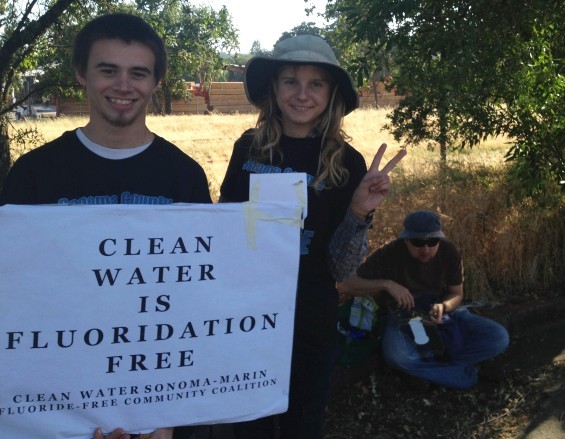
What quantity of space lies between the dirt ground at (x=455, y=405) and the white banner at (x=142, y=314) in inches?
75.9

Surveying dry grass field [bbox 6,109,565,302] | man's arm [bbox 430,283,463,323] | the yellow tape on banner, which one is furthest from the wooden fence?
the yellow tape on banner

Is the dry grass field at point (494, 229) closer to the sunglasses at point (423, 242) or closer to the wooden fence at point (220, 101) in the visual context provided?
the sunglasses at point (423, 242)

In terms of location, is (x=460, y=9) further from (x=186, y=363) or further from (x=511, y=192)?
(x=186, y=363)

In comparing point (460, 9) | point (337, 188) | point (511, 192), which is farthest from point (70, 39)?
point (511, 192)

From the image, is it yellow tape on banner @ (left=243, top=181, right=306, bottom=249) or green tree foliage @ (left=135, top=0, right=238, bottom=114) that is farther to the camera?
green tree foliage @ (left=135, top=0, right=238, bottom=114)

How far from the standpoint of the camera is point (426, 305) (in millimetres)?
4254

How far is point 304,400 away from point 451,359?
1799mm

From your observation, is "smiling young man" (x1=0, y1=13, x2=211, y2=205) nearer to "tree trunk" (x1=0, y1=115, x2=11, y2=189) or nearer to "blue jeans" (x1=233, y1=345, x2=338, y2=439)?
"blue jeans" (x1=233, y1=345, x2=338, y2=439)

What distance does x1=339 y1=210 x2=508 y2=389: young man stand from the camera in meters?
4.03

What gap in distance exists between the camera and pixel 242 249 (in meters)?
1.94

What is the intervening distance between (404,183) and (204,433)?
4.85 metres

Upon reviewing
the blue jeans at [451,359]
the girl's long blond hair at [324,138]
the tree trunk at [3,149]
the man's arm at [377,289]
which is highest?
the girl's long blond hair at [324,138]

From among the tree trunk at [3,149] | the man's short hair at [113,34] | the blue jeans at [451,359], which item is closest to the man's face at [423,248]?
the blue jeans at [451,359]

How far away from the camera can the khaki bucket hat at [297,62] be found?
8.11 feet
